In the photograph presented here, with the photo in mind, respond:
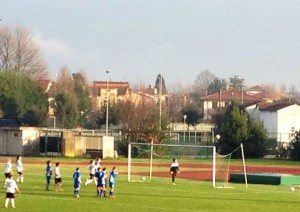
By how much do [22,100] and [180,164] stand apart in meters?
45.6

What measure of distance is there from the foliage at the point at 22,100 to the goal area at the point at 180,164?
115 feet

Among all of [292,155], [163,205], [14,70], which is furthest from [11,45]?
[163,205]

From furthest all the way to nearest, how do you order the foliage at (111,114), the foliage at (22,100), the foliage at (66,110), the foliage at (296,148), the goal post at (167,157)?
the foliage at (66,110) < the foliage at (111,114) < the foliage at (22,100) < the foliage at (296,148) < the goal post at (167,157)

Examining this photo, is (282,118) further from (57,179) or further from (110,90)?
(57,179)

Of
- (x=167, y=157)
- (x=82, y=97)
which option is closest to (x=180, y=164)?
(x=167, y=157)

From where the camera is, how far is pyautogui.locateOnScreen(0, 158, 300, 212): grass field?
32.1 m

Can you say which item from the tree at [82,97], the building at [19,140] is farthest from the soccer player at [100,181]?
the tree at [82,97]

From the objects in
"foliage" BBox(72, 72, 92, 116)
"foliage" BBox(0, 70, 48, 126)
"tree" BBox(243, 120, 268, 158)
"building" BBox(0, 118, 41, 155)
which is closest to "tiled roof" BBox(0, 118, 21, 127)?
"building" BBox(0, 118, 41, 155)

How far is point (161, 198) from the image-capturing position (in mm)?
36781

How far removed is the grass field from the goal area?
10.1 ft

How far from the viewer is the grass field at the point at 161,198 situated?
32.1 meters

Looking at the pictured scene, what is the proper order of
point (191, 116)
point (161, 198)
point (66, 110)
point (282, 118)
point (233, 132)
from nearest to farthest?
point (161, 198), point (233, 132), point (282, 118), point (66, 110), point (191, 116)

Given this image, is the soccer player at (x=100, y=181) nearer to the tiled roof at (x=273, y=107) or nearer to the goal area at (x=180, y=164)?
the goal area at (x=180, y=164)

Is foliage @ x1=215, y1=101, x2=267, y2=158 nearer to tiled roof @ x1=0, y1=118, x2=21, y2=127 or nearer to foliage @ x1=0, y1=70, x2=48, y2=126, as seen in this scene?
tiled roof @ x1=0, y1=118, x2=21, y2=127
